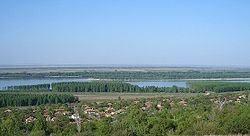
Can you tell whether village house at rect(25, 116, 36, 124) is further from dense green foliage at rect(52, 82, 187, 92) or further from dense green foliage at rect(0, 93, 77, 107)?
dense green foliage at rect(52, 82, 187, 92)

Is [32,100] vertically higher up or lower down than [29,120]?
lower down

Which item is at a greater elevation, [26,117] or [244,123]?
[244,123]

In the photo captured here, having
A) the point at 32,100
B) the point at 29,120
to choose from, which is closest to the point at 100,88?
the point at 32,100

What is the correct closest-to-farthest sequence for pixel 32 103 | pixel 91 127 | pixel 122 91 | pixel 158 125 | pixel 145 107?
pixel 158 125 < pixel 91 127 < pixel 145 107 < pixel 32 103 < pixel 122 91

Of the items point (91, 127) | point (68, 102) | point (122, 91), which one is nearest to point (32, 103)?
point (68, 102)

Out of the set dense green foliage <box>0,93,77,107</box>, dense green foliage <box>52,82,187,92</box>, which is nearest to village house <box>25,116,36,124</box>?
dense green foliage <box>0,93,77,107</box>

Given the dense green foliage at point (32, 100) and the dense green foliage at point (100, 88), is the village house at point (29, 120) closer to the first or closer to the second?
the dense green foliage at point (32, 100)

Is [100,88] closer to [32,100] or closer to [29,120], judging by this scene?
[32,100]

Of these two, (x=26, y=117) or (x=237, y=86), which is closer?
(x=26, y=117)

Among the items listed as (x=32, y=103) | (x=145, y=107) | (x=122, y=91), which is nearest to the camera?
(x=145, y=107)

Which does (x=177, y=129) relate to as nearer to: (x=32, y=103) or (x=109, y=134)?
(x=109, y=134)
